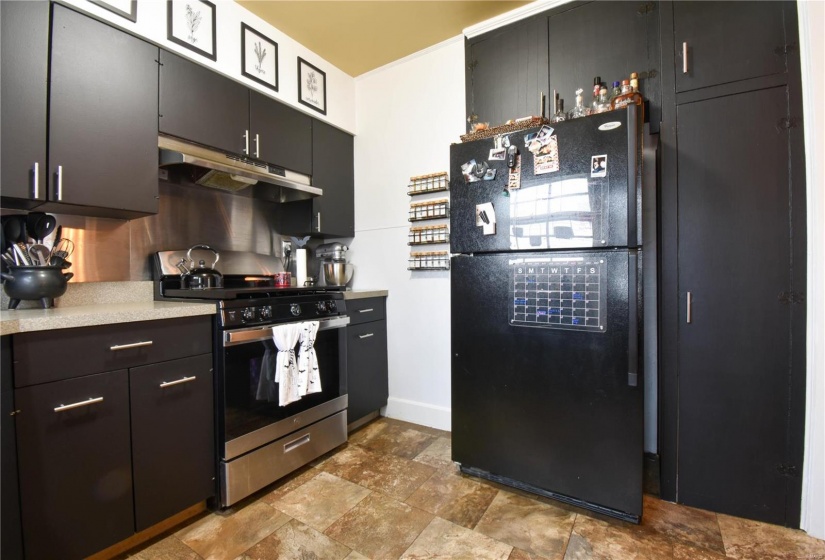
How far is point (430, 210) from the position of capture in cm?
260

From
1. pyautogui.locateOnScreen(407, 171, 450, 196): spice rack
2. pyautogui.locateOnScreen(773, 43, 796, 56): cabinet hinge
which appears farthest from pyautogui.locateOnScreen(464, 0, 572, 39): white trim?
pyautogui.locateOnScreen(773, 43, 796, 56): cabinet hinge

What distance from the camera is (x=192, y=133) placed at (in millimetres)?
1984

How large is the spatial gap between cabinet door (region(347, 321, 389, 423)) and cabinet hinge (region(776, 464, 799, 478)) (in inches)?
86.0

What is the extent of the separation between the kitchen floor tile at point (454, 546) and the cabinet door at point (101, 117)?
78.7 inches

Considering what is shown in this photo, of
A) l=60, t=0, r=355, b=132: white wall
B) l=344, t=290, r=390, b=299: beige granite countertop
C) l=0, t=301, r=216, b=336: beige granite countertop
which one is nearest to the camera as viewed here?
l=0, t=301, r=216, b=336: beige granite countertop

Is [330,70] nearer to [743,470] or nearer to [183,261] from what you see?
[183,261]

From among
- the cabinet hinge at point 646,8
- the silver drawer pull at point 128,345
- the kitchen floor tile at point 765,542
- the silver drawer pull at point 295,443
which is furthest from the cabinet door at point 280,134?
the kitchen floor tile at point 765,542

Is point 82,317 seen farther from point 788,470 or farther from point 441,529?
point 788,470

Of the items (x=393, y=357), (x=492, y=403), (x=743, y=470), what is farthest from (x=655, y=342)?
(x=393, y=357)

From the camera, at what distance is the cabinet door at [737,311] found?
1.57m

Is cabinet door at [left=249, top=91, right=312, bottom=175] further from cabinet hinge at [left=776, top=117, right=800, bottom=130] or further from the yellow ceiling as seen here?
cabinet hinge at [left=776, top=117, right=800, bottom=130]

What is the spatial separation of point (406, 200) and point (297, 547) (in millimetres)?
2181

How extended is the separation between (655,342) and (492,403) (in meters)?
0.91

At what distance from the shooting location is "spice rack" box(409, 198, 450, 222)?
254 centimetres
